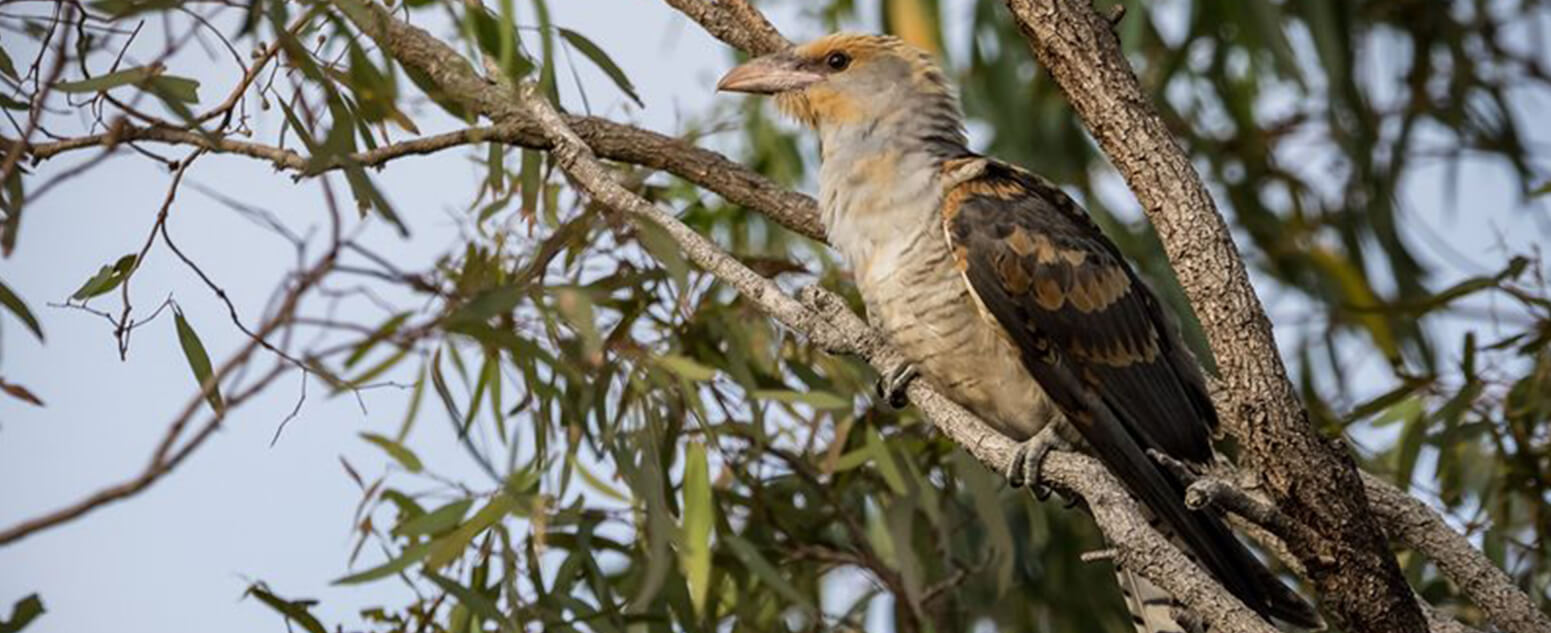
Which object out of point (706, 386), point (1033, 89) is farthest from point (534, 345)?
point (1033, 89)

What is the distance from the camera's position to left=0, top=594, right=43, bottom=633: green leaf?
2609mm

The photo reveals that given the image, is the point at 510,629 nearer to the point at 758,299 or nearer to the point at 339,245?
the point at 758,299

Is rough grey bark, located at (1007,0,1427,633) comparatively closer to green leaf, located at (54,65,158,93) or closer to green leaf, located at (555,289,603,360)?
green leaf, located at (555,289,603,360)

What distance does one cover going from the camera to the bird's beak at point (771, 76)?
3959 millimetres

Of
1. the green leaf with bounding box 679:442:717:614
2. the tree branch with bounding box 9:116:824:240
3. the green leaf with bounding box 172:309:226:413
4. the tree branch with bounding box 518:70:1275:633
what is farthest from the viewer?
the tree branch with bounding box 9:116:824:240

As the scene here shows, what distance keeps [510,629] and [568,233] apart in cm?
59

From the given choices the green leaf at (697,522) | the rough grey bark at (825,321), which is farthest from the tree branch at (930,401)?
the green leaf at (697,522)

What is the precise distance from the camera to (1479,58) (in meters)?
6.83

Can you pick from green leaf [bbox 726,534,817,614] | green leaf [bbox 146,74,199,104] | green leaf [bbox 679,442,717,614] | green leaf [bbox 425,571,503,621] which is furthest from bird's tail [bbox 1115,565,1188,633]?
green leaf [bbox 146,74,199,104]

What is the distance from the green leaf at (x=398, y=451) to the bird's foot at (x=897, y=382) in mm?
709

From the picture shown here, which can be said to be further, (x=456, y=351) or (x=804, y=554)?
(x=804, y=554)

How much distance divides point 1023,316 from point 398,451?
3.09 ft

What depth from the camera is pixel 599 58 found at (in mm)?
3361

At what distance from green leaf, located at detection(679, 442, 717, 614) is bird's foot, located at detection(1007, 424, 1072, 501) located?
0.43m
